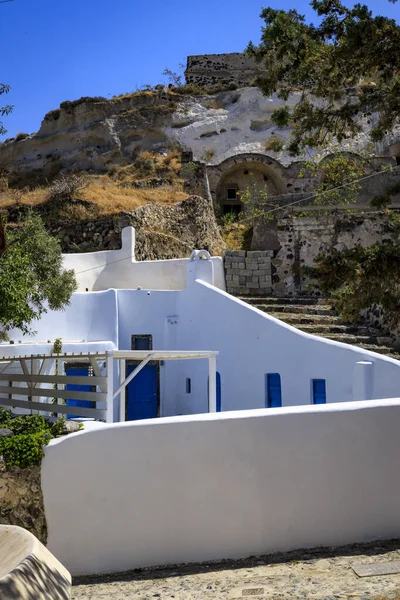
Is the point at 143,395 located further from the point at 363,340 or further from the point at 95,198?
the point at 95,198

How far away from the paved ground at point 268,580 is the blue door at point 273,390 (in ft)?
21.3

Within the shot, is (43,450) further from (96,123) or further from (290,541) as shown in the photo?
(96,123)

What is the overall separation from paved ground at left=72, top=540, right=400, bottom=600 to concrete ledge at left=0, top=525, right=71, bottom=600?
84 centimetres

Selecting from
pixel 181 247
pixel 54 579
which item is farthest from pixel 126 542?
pixel 181 247

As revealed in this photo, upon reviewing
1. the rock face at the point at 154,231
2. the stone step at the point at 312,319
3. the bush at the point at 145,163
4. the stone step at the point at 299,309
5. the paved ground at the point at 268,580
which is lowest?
the paved ground at the point at 268,580

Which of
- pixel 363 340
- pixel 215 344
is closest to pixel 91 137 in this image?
pixel 215 344

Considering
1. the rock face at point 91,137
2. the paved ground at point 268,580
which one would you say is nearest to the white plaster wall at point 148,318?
the paved ground at point 268,580

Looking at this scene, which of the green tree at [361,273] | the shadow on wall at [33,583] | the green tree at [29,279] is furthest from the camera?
the green tree at [29,279]

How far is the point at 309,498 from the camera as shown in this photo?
666 cm

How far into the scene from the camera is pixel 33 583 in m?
4.75

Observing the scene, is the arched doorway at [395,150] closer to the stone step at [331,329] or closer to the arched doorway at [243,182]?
the arched doorway at [243,182]

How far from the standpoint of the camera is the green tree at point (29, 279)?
10.5 meters

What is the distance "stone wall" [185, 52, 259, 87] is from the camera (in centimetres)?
4072

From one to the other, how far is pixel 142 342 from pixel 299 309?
14.5ft
